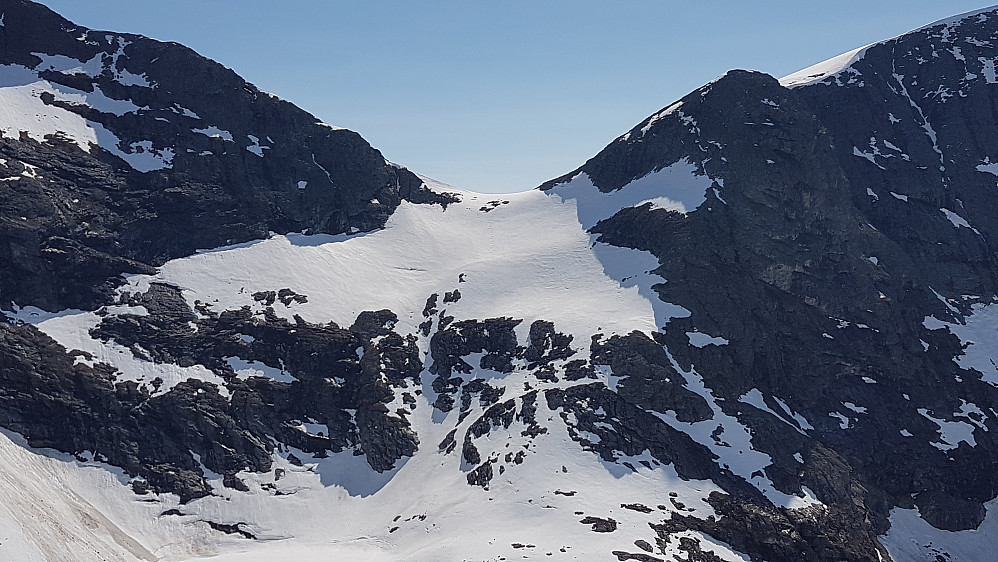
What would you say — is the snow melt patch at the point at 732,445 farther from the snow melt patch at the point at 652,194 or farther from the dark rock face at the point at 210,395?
the snow melt patch at the point at 652,194

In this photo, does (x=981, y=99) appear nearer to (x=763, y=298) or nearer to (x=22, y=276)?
(x=763, y=298)

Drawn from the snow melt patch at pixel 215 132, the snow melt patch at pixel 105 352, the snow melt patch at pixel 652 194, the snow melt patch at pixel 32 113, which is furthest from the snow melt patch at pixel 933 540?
the snow melt patch at pixel 32 113

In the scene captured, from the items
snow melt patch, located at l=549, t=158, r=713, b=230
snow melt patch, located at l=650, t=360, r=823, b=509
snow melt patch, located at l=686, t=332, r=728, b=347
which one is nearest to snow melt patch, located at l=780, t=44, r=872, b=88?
snow melt patch, located at l=549, t=158, r=713, b=230

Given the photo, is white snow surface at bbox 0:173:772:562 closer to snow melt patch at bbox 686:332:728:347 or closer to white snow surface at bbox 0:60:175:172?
snow melt patch at bbox 686:332:728:347

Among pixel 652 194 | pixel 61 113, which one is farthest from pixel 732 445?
pixel 61 113

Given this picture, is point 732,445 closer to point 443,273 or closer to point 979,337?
point 443,273

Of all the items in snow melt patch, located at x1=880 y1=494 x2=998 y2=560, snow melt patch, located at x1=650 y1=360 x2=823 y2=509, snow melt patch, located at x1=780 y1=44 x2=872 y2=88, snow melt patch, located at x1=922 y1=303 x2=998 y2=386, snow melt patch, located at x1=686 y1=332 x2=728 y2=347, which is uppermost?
snow melt patch, located at x1=780 y1=44 x2=872 y2=88
